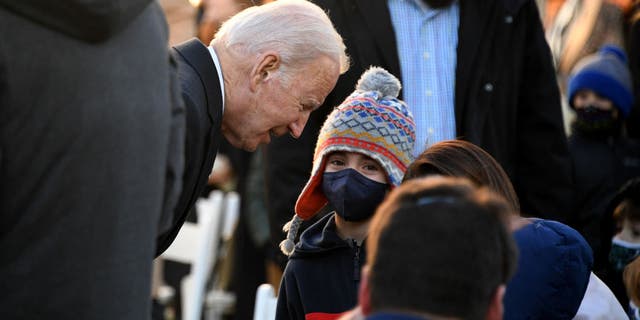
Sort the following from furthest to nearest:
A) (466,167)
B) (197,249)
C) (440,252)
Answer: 1. (197,249)
2. (466,167)
3. (440,252)

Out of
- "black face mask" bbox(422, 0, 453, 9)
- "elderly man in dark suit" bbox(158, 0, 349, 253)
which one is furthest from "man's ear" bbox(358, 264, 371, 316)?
"black face mask" bbox(422, 0, 453, 9)

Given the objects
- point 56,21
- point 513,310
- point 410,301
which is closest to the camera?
point 410,301

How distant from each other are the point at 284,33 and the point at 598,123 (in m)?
3.34

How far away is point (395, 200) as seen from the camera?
2275 mm

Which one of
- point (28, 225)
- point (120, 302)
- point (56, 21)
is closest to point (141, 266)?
point (120, 302)

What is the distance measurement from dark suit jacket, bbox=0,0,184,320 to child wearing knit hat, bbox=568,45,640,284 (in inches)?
162

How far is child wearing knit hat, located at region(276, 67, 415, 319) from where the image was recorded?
4.12 m

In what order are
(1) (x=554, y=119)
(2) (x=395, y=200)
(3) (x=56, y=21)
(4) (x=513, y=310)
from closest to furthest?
(2) (x=395, y=200) < (3) (x=56, y=21) < (4) (x=513, y=310) < (1) (x=554, y=119)

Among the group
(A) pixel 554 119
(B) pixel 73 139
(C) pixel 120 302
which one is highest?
(B) pixel 73 139

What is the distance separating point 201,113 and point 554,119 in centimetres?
261

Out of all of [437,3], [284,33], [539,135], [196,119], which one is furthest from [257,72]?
[539,135]

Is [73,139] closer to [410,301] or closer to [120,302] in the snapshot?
[120,302]

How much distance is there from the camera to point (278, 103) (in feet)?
13.3

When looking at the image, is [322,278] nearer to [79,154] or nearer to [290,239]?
[290,239]
